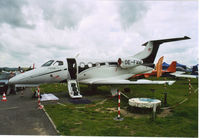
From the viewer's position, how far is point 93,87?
12148mm

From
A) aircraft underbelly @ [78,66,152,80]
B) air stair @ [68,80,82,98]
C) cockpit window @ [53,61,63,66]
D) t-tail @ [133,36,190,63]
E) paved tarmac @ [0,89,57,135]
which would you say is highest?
t-tail @ [133,36,190,63]

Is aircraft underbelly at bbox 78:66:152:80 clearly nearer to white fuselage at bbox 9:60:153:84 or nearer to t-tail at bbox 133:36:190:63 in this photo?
white fuselage at bbox 9:60:153:84

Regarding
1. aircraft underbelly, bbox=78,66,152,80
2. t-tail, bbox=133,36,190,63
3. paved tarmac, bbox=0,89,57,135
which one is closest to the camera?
paved tarmac, bbox=0,89,57,135

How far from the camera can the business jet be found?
9.02 metres

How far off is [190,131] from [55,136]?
4.16 metres

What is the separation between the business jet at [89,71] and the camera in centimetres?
902

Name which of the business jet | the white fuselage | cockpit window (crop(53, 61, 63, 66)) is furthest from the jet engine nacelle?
cockpit window (crop(53, 61, 63, 66))

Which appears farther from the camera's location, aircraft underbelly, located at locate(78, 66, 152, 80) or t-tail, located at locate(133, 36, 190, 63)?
t-tail, located at locate(133, 36, 190, 63)

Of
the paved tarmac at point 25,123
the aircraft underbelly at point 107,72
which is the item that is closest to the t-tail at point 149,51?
the aircraft underbelly at point 107,72

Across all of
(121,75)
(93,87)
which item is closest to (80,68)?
(93,87)

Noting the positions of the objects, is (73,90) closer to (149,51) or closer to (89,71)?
(89,71)

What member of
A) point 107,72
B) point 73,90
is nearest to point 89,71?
point 107,72

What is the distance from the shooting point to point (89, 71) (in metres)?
10.8

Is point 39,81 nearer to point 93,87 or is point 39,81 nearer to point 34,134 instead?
point 93,87
